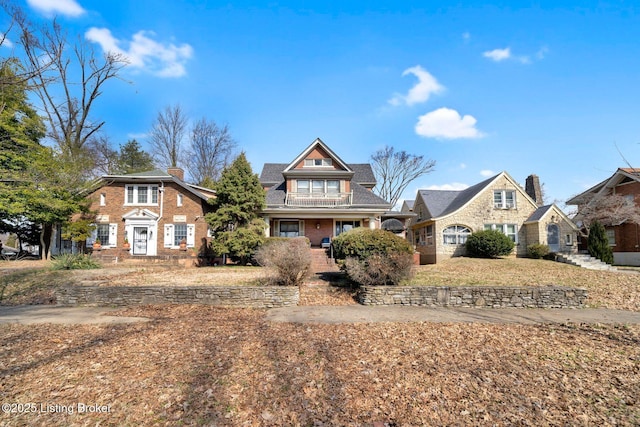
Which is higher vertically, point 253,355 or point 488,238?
point 488,238

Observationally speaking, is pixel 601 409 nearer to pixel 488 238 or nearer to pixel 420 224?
pixel 488 238

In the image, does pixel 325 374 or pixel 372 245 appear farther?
pixel 372 245

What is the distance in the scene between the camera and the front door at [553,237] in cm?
2103

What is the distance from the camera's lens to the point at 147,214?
2050 centimetres

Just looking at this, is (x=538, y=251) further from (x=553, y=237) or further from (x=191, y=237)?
(x=191, y=237)

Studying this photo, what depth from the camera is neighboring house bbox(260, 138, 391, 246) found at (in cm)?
2069

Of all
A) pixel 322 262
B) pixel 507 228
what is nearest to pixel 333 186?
pixel 322 262

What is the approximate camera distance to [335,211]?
66.5 ft

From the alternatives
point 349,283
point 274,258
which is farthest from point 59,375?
point 349,283

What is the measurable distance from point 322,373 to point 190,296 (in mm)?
5777

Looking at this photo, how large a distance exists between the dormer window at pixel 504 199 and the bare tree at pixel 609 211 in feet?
16.1

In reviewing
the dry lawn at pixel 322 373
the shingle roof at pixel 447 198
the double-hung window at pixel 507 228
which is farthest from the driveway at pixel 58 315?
the double-hung window at pixel 507 228

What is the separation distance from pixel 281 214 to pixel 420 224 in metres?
11.7

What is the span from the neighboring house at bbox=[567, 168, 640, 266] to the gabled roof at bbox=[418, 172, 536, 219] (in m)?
5.49
